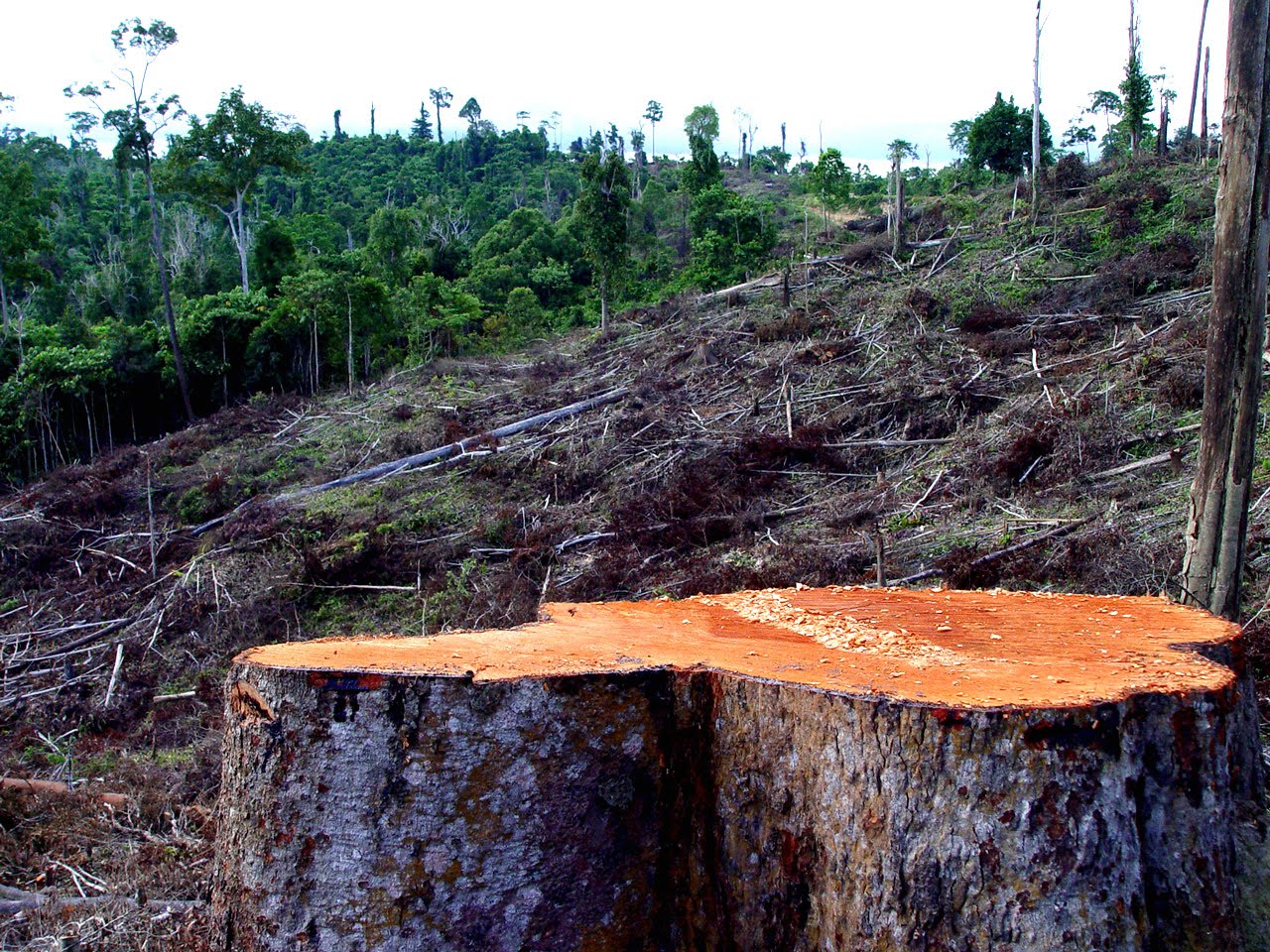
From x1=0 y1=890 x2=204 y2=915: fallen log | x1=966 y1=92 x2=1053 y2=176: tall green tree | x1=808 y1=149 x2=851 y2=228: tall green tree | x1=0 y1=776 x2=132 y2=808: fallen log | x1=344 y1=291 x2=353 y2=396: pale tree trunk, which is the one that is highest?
x1=966 y1=92 x2=1053 y2=176: tall green tree

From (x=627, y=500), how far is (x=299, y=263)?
18.2 metres

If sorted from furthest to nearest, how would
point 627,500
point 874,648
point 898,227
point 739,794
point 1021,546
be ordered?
point 898,227 → point 627,500 → point 1021,546 → point 874,648 → point 739,794

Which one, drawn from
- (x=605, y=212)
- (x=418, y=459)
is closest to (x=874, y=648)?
(x=418, y=459)

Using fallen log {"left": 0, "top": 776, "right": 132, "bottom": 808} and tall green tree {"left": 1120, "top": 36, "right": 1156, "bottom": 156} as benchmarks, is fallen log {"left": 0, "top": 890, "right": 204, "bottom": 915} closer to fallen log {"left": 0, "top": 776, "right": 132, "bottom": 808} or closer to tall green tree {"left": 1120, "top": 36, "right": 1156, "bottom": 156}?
fallen log {"left": 0, "top": 776, "right": 132, "bottom": 808}

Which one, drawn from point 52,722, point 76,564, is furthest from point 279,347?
point 52,722

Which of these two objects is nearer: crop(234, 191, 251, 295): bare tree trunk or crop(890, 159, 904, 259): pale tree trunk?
crop(890, 159, 904, 259): pale tree trunk

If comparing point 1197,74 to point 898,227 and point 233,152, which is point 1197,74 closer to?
point 898,227

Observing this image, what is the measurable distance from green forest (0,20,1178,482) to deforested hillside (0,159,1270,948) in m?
3.50

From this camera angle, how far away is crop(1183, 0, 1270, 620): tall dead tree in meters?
3.83

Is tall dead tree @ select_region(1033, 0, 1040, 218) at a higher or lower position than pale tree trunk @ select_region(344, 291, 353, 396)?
higher

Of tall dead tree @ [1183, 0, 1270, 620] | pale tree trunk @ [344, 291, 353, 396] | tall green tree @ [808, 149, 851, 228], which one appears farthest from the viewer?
tall green tree @ [808, 149, 851, 228]

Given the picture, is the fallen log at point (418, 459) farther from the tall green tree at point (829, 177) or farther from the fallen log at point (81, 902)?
the tall green tree at point (829, 177)

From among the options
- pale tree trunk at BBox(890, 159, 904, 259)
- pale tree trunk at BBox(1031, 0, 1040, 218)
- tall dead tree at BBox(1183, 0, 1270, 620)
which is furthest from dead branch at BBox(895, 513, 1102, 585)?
pale tree trunk at BBox(1031, 0, 1040, 218)

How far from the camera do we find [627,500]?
929 centimetres
